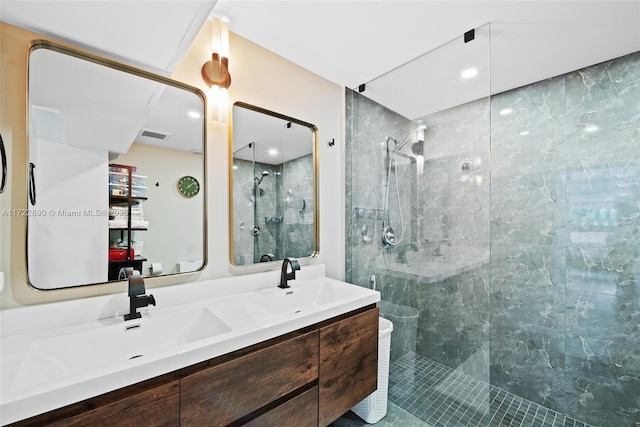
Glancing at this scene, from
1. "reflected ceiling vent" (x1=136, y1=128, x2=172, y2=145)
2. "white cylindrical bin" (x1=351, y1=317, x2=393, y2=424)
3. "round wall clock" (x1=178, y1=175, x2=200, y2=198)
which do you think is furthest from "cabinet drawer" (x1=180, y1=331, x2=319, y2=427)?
"reflected ceiling vent" (x1=136, y1=128, x2=172, y2=145)

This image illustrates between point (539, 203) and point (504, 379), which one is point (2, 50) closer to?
point (539, 203)

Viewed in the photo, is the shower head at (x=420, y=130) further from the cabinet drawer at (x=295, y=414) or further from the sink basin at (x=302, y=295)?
the cabinet drawer at (x=295, y=414)

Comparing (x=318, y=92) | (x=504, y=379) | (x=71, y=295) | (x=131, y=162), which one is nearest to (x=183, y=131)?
(x=131, y=162)

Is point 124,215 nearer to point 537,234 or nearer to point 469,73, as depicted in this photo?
point 469,73

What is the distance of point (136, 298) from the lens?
114 centimetres

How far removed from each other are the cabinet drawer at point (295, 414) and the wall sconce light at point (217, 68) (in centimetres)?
143

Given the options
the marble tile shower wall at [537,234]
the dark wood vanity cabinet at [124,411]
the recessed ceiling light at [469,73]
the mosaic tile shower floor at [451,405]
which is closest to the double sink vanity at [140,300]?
the dark wood vanity cabinet at [124,411]

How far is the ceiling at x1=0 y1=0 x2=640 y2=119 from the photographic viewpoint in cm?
100

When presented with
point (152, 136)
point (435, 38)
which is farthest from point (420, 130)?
point (152, 136)

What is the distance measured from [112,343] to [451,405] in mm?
2026

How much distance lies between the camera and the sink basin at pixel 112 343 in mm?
900

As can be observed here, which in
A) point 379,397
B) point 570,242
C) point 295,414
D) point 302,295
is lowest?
point 379,397

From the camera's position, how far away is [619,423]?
69.6 inches

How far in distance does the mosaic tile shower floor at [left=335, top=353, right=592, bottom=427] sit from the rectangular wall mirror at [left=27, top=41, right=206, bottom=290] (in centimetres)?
158
